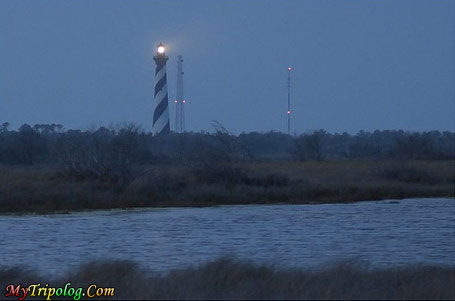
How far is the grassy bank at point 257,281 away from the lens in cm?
1187

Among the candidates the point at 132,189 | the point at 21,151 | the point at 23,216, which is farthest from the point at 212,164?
the point at 21,151

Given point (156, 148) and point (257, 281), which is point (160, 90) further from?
point (257, 281)

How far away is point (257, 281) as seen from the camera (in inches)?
528

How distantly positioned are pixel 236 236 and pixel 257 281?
11540mm

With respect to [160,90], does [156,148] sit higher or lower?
lower

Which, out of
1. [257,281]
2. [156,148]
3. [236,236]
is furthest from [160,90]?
[257,281]

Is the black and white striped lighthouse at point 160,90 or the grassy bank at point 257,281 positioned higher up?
the black and white striped lighthouse at point 160,90

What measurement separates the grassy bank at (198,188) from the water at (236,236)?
180 cm

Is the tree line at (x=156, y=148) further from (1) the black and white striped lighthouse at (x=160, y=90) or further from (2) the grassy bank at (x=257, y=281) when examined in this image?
(2) the grassy bank at (x=257, y=281)

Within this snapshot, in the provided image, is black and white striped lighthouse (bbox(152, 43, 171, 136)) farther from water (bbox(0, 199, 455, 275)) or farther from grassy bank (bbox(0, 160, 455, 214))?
water (bbox(0, 199, 455, 275))

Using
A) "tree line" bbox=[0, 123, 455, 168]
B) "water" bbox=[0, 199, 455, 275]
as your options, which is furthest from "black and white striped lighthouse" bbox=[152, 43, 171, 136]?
"water" bbox=[0, 199, 455, 275]

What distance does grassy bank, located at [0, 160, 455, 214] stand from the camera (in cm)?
3384

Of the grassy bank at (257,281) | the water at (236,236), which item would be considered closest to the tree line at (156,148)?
the water at (236,236)

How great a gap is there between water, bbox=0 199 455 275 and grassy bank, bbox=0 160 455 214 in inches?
70.9
